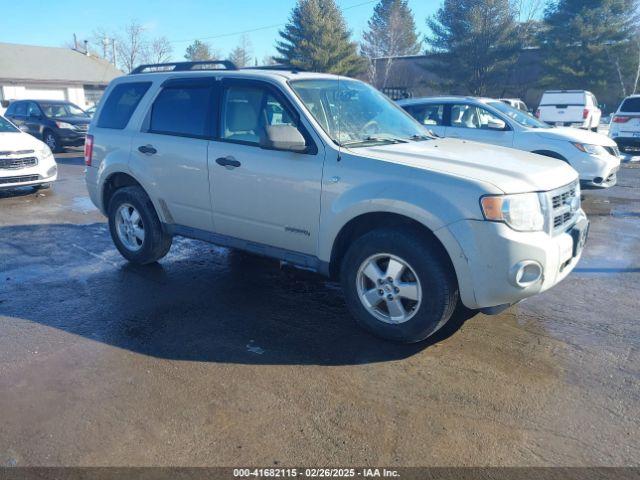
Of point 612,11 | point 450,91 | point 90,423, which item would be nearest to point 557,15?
point 612,11

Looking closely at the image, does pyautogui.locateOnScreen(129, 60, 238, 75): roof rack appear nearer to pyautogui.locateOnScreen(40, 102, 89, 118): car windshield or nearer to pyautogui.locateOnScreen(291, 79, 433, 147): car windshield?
pyautogui.locateOnScreen(291, 79, 433, 147): car windshield

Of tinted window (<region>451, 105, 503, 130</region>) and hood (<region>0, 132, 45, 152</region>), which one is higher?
tinted window (<region>451, 105, 503, 130</region>)

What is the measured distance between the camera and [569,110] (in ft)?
67.7

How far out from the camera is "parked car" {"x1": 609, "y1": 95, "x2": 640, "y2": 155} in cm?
1549

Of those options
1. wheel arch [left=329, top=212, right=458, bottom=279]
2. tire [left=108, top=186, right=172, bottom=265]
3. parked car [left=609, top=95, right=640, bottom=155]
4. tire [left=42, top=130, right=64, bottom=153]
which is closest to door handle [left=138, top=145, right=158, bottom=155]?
tire [left=108, top=186, right=172, bottom=265]

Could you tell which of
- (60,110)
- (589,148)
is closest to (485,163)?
(589,148)

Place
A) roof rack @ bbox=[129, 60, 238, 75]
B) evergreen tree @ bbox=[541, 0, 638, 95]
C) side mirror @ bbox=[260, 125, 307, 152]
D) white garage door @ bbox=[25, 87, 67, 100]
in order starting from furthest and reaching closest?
white garage door @ bbox=[25, 87, 67, 100]
evergreen tree @ bbox=[541, 0, 638, 95]
roof rack @ bbox=[129, 60, 238, 75]
side mirror @ bbox=[260, 125, 307, 152]

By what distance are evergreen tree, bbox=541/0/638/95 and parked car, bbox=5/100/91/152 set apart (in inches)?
1274

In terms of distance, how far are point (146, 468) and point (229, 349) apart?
4.25ft

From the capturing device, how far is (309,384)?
340 cm

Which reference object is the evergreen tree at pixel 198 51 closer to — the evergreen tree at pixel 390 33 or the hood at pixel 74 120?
the evergreen tree at pixel 390 33

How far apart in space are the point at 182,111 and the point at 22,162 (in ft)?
21.1

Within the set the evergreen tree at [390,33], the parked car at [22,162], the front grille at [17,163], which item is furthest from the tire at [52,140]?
the evergreen tree at [390,33]

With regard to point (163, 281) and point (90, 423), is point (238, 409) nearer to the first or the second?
point (90, 423)
